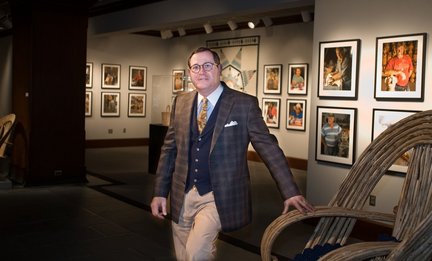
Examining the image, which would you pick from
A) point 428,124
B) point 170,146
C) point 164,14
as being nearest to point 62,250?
point 170,146

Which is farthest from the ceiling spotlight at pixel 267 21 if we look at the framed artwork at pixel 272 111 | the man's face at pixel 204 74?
the man's face at pixel 204 74

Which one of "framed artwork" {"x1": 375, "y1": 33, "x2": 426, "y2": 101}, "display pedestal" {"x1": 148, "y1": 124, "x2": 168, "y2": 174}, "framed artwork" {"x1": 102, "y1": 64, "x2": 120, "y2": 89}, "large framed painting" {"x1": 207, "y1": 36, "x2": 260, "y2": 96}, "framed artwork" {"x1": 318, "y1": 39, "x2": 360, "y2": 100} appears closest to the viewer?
"framed artwork" {"x1": 375, "y1": 33, "x2": 426, "y2": 101}

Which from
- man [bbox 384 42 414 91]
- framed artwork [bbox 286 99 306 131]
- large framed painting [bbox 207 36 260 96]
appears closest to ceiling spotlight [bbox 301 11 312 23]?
framed artwork [bbox 286 99 306 131]

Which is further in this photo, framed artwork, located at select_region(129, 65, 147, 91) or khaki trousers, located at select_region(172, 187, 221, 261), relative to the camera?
framed artwork, located at select_region(129, 65, 147, 91)

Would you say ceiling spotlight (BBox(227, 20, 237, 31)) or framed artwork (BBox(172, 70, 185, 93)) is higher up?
ceiling spotlight (BBox(227, 20, 237, 31))

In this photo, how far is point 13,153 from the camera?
9250 millimetres

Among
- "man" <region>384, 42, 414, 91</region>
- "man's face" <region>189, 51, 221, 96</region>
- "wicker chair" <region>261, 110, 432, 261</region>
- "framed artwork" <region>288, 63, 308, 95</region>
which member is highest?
"framed artwork" <region>288, 63, 308, 95</region>

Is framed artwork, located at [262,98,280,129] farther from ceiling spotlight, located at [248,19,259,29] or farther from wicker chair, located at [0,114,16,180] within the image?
wicker chair, located at [0,114,16,180]

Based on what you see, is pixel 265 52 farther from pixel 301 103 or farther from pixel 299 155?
pixel 299 155

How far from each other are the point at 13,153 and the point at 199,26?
6.41 m

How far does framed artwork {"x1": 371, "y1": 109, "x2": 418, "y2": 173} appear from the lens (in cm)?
562

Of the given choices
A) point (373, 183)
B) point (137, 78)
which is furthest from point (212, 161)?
point (137, 78)

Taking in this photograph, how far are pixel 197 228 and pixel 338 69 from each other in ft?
12.9

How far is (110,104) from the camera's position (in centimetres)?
1538
